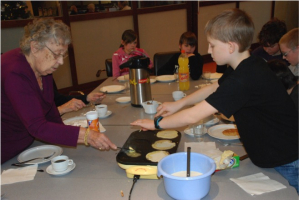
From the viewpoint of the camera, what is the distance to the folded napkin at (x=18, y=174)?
1.55 m

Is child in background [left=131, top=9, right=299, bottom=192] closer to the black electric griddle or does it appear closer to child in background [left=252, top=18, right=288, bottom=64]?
the black electric griddle

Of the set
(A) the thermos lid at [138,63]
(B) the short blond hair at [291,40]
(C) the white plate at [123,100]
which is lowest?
(C) the white plate at [123,100]

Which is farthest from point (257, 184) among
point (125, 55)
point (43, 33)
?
point (125, 55)

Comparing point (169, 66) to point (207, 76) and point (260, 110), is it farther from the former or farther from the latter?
point (260, 110)

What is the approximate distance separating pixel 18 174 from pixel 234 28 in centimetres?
134

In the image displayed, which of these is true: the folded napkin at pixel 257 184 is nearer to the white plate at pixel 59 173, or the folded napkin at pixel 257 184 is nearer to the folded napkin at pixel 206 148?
the folded napkin at pixel 206 148

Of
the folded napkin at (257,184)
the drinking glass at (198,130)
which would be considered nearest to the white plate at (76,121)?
the drinking glass at (198,130)

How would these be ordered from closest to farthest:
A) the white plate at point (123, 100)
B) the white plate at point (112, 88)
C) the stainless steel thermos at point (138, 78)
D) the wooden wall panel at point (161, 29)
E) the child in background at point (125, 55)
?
the stainless steel thermos at point (138, 78) < the white plate at point (123, 100) < the white plate at point (112, 88) < the child in background at point (125, 55) < the wooden wall panel at point (161, 29)

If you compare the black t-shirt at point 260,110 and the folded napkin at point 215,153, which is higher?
the black t-shirt at point 260,110

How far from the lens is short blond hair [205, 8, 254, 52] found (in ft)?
4.91

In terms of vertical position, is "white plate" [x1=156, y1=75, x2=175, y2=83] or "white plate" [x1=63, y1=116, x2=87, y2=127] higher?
"white plate" [x1=156, y1=75, x2=175, y2=83]

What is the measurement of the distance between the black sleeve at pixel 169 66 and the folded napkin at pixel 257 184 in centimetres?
246

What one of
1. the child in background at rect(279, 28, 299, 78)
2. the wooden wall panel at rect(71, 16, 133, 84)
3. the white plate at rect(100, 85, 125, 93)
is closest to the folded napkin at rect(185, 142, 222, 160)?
the white plate at rect(100, 85, 125, 93)

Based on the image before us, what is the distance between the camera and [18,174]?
5.29 feet
